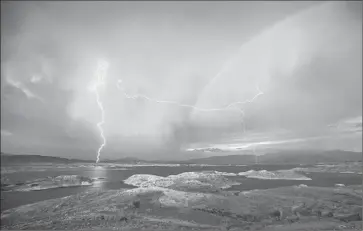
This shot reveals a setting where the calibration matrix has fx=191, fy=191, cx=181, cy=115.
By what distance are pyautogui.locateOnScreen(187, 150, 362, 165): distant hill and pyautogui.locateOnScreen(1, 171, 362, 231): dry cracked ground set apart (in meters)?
0.80

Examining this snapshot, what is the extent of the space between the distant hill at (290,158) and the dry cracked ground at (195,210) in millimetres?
801

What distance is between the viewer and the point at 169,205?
6094 millimetres

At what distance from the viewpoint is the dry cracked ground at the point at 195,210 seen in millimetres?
5070

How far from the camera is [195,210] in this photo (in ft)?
19.1

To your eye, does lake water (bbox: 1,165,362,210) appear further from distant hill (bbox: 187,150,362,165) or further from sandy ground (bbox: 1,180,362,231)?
sandy ground (bbox: 1,180,362,231)

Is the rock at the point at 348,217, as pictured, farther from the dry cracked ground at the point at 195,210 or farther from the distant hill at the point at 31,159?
the distant hill at the point at 31,159

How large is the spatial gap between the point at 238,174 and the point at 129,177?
4250 mm

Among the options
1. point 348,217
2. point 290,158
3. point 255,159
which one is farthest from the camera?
point 290,158

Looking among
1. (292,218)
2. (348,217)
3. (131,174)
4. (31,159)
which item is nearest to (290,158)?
(348,217)

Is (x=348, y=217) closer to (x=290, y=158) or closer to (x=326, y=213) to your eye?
(x=326, y=213)

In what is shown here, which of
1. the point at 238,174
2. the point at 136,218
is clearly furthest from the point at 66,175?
the point at 238,174

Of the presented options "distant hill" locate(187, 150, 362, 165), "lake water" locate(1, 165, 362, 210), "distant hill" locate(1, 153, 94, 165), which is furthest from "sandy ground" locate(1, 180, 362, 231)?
"distant hill" locate(1, 153, 94, 165)

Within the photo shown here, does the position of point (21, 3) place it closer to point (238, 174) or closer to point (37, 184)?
point (37, 184)

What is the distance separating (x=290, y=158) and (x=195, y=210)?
14.5 ft
